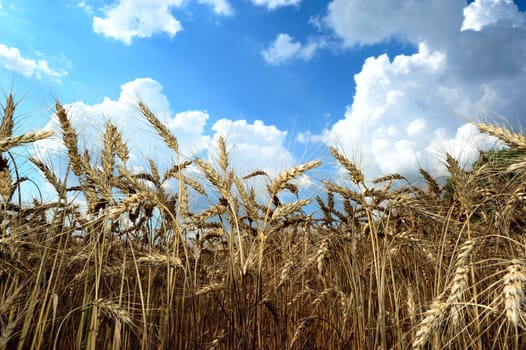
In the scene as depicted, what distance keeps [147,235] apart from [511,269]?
255 cm

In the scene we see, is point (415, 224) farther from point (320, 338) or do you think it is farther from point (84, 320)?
point (84, 320)

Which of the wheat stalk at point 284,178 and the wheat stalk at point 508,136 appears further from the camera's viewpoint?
the wheat stalk at point 284,178

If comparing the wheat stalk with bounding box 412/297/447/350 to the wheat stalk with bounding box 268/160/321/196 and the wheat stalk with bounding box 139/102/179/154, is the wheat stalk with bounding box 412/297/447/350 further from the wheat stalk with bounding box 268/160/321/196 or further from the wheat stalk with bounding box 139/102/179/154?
the wheat stalk with bounding box 139/102/179/154

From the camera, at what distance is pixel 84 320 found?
263cm

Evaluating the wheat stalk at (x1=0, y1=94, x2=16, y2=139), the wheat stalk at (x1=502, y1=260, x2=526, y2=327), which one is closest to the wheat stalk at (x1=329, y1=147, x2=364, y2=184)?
the wheat stalk at (x1=502, y1=260, x2=526, y2=327)

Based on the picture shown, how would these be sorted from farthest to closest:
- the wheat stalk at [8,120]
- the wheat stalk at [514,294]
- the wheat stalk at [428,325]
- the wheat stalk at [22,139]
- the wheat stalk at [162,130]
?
the wheat stalk at [162,130] < the wheat stalk at [8,120] < the wheat stalk at [22,139] < the wheat stalk at [428,325] < the wheat stalk at [514,294]

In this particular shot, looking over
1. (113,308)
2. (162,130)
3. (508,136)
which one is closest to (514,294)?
(508,136)

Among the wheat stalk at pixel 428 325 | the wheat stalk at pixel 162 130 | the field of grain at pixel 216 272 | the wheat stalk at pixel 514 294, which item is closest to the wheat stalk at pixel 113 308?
the field of grain at pixel 216 272

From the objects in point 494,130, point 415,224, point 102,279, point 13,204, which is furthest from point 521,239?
point 13,204

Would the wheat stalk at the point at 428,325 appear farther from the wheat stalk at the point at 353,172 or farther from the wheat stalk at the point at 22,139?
→ the wheat stalk at the point at 22,139

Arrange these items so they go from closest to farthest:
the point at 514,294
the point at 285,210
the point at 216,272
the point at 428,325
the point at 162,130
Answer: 1. the point at 514,294
2. the point at 428,325
3. the point at 285,210
4. the point at 162,130
5. the point at 216,272

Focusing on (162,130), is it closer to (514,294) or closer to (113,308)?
(113,308)

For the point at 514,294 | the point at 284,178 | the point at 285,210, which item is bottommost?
the point at 514,294

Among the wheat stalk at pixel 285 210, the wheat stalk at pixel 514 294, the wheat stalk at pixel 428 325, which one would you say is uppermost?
the wheat stalk at pixel 285 210
